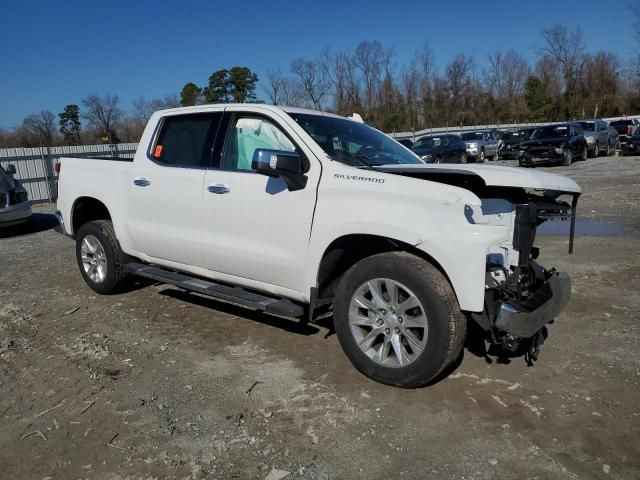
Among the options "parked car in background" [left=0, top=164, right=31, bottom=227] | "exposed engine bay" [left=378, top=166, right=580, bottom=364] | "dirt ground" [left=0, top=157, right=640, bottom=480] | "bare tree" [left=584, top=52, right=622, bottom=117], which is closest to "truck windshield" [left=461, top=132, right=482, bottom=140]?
"parked car in background" [left=0, top=164, right=31, bottom=227]

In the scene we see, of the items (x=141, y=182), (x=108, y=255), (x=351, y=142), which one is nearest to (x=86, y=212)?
(x=108, y=255)

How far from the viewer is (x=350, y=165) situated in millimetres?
4027

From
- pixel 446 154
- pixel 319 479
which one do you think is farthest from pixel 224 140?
pixel 446 154

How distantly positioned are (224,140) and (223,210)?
0.65m

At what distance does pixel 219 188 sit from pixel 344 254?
4.09 feet

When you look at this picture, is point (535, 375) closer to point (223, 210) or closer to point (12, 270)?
point (223, 210)

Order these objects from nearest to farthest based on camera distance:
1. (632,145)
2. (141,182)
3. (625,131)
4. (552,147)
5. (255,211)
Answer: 1. (255,211)
2. (141,182)
3. (552,147)
4. (632,145)
5. (625,131)

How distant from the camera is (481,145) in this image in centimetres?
2670

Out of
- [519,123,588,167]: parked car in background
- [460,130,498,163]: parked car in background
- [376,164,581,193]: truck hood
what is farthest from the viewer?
[460,130,498,163]: parked car in background

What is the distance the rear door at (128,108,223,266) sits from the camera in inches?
184

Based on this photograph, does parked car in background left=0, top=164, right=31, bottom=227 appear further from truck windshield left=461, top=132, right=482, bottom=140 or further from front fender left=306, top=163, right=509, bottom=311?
truck windshield left=461, top=132, right=482, bottom=140

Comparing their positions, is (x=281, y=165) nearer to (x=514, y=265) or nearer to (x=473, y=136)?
(x=514, y=265)

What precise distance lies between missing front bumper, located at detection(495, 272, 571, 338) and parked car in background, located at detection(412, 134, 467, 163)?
1746 cm

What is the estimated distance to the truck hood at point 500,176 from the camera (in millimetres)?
3436
